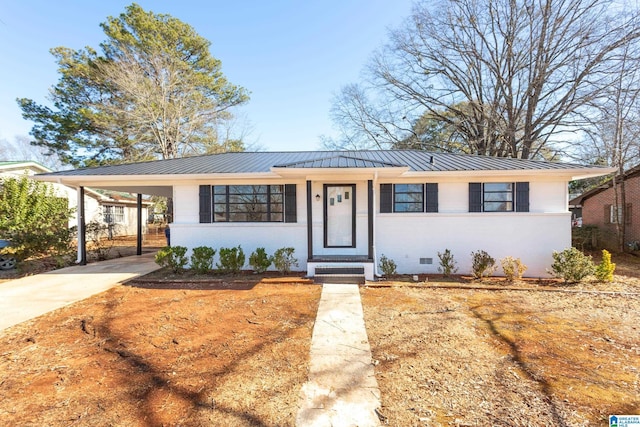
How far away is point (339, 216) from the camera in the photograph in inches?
305

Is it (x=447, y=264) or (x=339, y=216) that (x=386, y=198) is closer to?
(x=339, y=216)

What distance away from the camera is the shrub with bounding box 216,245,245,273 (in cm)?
733

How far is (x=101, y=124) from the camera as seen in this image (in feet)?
51.5

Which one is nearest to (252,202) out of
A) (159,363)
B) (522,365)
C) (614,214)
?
(159,363)

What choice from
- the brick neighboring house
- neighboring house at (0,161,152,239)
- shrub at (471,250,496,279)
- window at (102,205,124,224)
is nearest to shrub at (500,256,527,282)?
shrub at (471,250,496,279)

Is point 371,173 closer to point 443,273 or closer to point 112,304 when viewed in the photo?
point 443,273

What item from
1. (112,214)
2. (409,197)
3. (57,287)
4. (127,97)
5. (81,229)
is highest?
(127,97)

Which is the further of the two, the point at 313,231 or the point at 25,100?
the point at 25,100

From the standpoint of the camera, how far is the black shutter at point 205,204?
792cm

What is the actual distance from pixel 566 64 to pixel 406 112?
850 cm

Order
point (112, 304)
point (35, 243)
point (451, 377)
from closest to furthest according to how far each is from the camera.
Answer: point (451, 377) → point (112, 304) → point (35, 243)

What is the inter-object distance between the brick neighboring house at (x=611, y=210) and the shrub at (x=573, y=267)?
7993 mm

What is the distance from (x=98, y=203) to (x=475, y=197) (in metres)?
20.5

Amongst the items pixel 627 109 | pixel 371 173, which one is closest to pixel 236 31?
pixel 371 173
